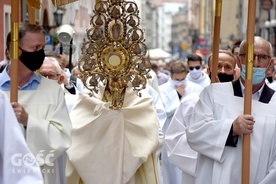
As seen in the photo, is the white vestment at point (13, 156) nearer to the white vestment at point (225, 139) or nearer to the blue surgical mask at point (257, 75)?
the white vestment at point (225, 139)

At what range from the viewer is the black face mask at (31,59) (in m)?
6.83

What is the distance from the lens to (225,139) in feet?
22.5

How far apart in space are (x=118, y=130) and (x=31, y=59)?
121cm

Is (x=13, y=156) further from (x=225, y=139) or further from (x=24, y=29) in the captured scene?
(x=225, y=139)

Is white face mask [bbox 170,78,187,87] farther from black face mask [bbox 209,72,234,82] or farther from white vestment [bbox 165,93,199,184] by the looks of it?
black face mask [bbox 209,72,234,82]

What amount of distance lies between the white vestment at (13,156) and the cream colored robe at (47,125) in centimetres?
149

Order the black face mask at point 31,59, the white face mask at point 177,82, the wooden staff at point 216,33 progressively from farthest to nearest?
the white face mask at point 177,82, the wooden staff at point 216,33, the black face mask at point 31,59

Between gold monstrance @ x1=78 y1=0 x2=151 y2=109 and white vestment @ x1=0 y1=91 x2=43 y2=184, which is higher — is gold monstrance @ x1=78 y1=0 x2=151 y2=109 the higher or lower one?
the higher one

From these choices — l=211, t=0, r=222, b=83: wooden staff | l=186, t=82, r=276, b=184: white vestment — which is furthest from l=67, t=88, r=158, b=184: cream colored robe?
l=211, t=0, r=222, b=83: wooden staff

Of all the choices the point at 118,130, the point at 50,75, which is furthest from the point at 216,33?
the point at 50,75

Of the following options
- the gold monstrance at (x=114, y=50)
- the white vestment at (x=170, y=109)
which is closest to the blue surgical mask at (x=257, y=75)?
the gold monstrance at (x=114, y=50)

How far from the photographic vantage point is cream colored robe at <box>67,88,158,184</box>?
25.3 feet

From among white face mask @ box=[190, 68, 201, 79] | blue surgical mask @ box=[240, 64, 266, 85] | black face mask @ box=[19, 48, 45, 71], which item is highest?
black face mask @ box=[19, 48, 45, 71]

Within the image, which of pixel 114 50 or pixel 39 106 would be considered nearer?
pixel 39 106
